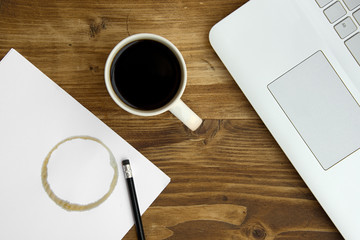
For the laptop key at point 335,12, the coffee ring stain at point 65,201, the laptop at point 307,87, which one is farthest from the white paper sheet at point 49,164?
the laptop key at point 335,12

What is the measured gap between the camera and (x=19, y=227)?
1.38ft

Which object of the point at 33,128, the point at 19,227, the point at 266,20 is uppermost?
the point at 266,20

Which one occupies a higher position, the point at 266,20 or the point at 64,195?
the point at 266,20

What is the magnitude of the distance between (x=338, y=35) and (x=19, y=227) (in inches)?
19.8

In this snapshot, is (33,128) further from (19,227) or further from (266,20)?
(266,20)

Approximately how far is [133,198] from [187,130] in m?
0.12

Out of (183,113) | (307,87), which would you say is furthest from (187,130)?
(307,87)

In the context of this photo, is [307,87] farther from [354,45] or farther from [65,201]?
[65,201]

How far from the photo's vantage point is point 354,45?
399 millimetres

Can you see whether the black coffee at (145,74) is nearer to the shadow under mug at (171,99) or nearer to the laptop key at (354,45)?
the shadow under mug at (171,99)

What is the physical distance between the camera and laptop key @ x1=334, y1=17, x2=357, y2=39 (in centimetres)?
40

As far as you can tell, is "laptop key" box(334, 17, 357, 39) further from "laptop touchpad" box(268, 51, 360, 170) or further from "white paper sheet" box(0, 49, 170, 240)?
"white paper sheet" box(0, 49, 170, 240)

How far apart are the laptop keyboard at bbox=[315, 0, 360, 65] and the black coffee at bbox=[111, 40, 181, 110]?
0.21 m

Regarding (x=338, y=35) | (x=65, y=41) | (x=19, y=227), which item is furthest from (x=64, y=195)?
(x=338, y=35)
